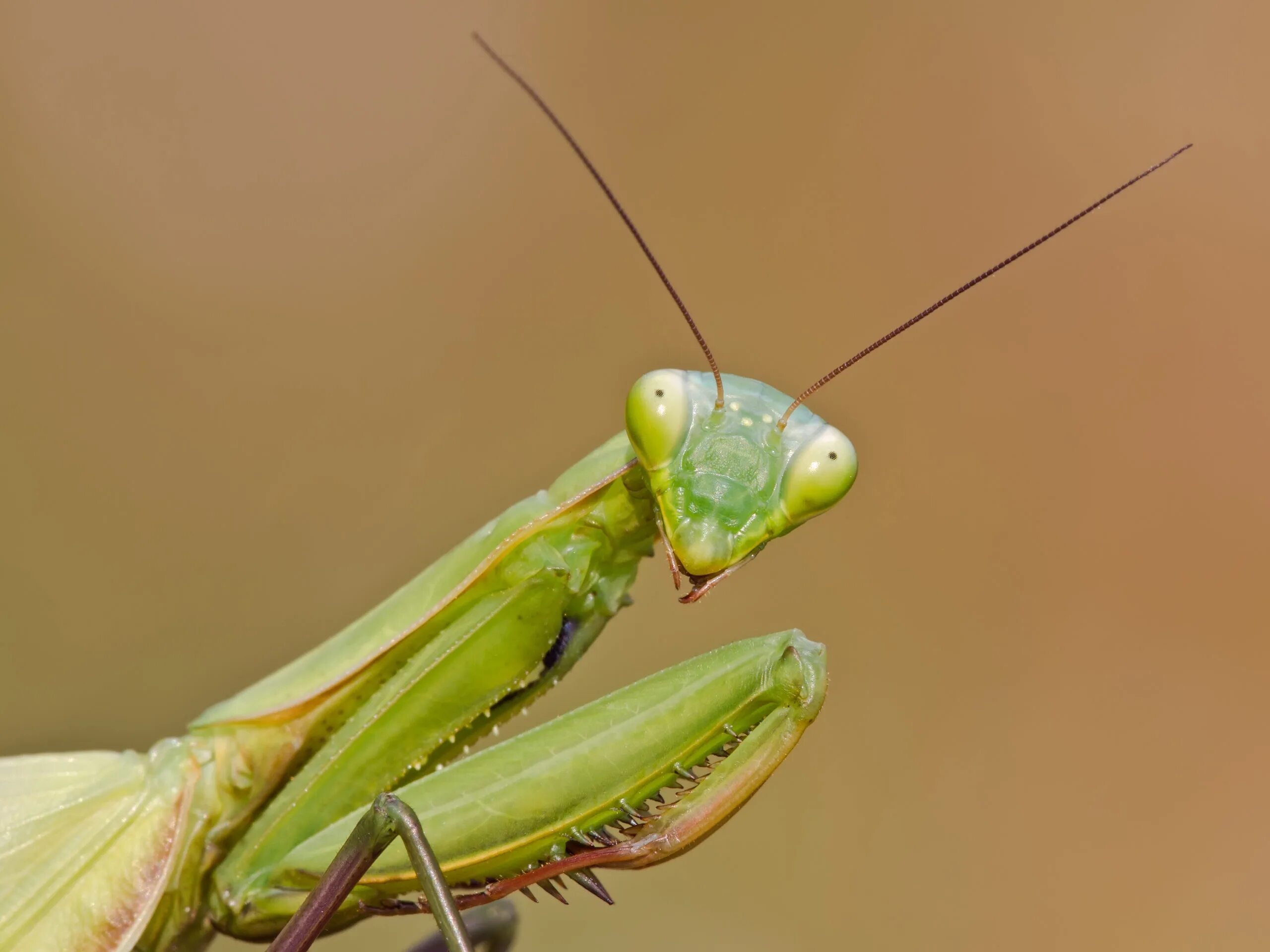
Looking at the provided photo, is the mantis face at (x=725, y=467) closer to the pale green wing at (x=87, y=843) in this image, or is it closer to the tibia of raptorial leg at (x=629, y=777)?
the tibia of raptorial leg at (x=629, y=777)

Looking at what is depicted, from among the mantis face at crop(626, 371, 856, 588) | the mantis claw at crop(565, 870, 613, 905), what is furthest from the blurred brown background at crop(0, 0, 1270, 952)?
the mantis face at crop(626, 371, 856, 588)

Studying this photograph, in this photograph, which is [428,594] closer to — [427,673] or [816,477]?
[427,673]

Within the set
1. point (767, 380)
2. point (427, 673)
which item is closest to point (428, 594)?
point (427, 673)

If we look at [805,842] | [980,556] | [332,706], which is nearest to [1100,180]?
[980,556]

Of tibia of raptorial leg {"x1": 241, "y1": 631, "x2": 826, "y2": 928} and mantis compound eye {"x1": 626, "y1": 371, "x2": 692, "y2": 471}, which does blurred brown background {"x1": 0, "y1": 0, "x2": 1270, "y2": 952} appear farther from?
mantis compound eye {"x1": 626, "y1": 371, "x2": 692, "y2": 471}

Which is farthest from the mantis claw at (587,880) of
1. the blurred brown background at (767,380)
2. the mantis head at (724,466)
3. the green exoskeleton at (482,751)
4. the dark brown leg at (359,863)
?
the blurred brown background at (767,380)

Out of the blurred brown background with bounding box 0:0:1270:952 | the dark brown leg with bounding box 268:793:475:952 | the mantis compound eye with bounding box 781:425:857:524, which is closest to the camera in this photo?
the dark brown leg with bounding box 268:793:475:952
